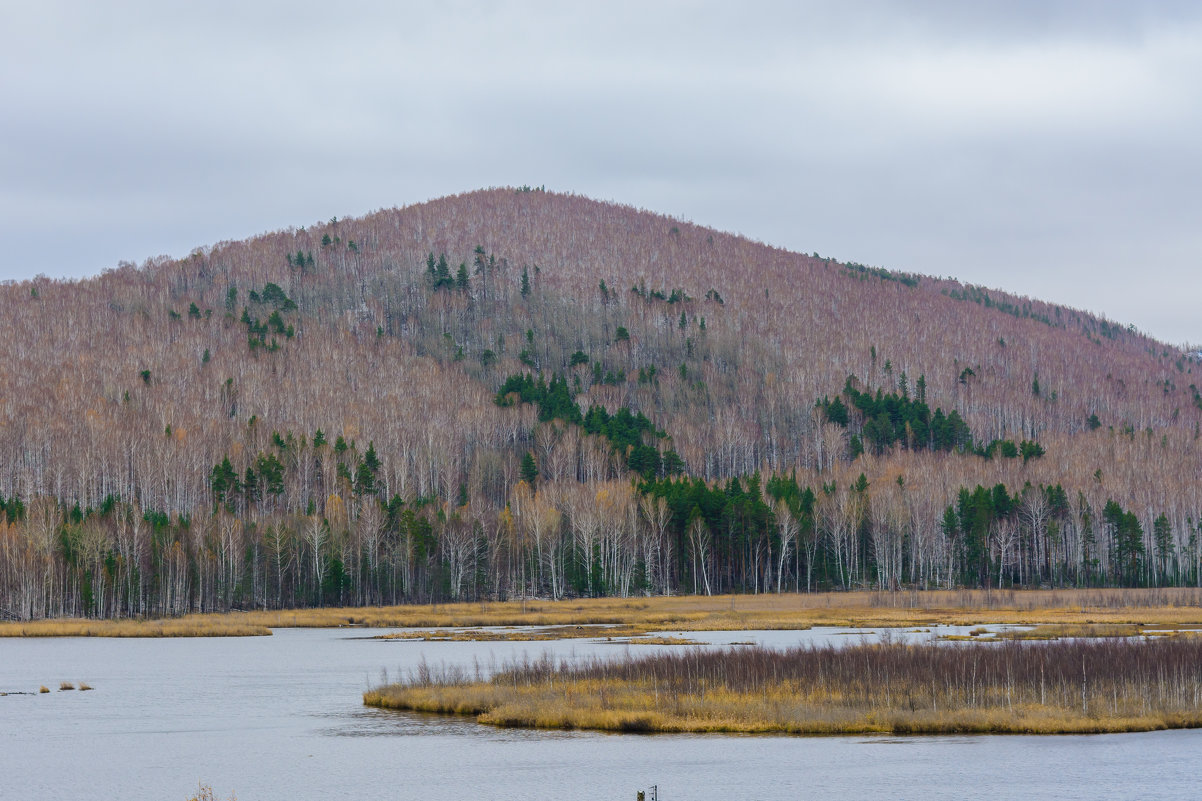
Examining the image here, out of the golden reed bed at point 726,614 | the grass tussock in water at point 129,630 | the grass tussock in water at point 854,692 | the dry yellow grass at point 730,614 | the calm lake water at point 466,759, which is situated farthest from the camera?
the grass tussock in water at point 129,630

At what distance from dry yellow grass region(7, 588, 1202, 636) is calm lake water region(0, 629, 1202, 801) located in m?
41.5

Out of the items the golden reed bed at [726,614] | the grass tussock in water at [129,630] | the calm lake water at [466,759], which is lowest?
the golden reed bed at [726,614]

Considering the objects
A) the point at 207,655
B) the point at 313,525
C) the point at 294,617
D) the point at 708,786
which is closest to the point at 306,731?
the point at 708,786

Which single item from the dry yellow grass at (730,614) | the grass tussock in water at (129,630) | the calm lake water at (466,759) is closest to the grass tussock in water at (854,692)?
the calm lake water at (466,759)

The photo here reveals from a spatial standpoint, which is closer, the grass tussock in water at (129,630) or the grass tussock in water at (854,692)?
the grass tussock in water at (854,692)

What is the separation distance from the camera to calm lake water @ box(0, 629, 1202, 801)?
31.1 meters

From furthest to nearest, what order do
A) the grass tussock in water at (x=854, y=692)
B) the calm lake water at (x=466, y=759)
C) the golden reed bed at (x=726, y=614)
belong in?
the golden reed bed at (x=726, y=614), the grass tussock in water at (x=854, y=692), the calm lake water at (x=466, y=759)

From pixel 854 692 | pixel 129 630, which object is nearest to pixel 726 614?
pixel 129 630

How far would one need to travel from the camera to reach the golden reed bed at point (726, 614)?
311ft

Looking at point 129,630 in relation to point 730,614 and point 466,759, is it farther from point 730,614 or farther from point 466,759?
point 466,759

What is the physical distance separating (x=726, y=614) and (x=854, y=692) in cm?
6236

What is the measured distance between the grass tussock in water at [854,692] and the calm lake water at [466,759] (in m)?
1.27

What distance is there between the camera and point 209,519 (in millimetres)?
126438

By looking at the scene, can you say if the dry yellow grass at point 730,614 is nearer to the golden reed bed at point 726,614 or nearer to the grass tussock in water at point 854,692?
the golden reed bed at point 726,614
